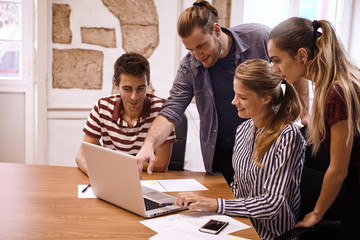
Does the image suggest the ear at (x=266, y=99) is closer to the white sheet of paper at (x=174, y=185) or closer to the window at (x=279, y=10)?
the white sheet of paper at (x=174, y=185)

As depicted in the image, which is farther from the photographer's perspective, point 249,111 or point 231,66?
point 231,66

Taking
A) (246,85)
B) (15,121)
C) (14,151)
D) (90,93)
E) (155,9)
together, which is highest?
(155,9)

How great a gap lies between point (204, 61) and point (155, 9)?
4.82 feet

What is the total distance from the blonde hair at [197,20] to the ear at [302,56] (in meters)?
0.52

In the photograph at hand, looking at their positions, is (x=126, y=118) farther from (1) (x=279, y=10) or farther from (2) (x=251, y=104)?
(1) (x=279, y=10)

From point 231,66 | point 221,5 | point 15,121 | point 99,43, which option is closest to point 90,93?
point 99,43

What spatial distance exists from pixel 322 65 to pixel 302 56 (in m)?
0.09

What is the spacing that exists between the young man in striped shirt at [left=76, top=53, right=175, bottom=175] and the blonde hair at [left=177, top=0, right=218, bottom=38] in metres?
0.35

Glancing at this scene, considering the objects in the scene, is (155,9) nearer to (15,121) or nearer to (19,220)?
(15,121)

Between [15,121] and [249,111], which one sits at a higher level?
[249,111]

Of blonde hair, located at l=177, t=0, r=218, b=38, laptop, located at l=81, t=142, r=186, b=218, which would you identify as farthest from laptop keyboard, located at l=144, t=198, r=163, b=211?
blonde hair, located at l=177, t=0, r=218, b=38

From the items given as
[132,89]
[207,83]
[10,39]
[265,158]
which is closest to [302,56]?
[265,158]

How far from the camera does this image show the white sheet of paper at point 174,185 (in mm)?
1668

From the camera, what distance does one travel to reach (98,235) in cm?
120
